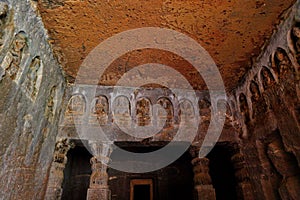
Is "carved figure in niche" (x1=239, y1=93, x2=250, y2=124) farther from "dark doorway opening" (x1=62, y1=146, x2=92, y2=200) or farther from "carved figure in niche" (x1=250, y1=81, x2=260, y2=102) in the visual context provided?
"dark doorway opening" (x1=62, y1=146, x2=92, y2=200)

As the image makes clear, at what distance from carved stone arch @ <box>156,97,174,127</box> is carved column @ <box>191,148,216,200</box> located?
1.79 ft

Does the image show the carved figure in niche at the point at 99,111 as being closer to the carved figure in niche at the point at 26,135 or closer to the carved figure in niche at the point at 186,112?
the carved figure in niche at the point at 26,135

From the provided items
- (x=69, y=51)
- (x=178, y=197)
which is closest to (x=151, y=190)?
(x=178, y=197)

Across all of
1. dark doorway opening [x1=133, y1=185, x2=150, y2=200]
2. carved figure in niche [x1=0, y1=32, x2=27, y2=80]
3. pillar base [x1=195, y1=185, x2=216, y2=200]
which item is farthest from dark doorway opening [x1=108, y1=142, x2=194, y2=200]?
carved figure in niche [x1=0, y1=32, x2=27, y2=80]

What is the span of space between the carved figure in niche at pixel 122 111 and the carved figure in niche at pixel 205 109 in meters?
1.07

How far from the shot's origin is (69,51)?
2.37 m

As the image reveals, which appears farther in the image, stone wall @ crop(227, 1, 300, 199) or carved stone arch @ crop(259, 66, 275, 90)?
carved stone arch @ crop(259, 66, 275, 90)

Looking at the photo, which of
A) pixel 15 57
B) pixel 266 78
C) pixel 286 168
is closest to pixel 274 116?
pixel 266 78

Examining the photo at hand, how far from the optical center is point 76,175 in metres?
4.62

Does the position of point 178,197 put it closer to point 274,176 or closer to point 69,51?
point 274,176

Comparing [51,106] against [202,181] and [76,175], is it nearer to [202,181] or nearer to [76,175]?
[202,181]

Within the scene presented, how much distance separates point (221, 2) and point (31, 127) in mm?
2126

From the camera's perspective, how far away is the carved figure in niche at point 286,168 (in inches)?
79.7

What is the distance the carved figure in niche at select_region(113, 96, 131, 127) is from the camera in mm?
Result: 2820
